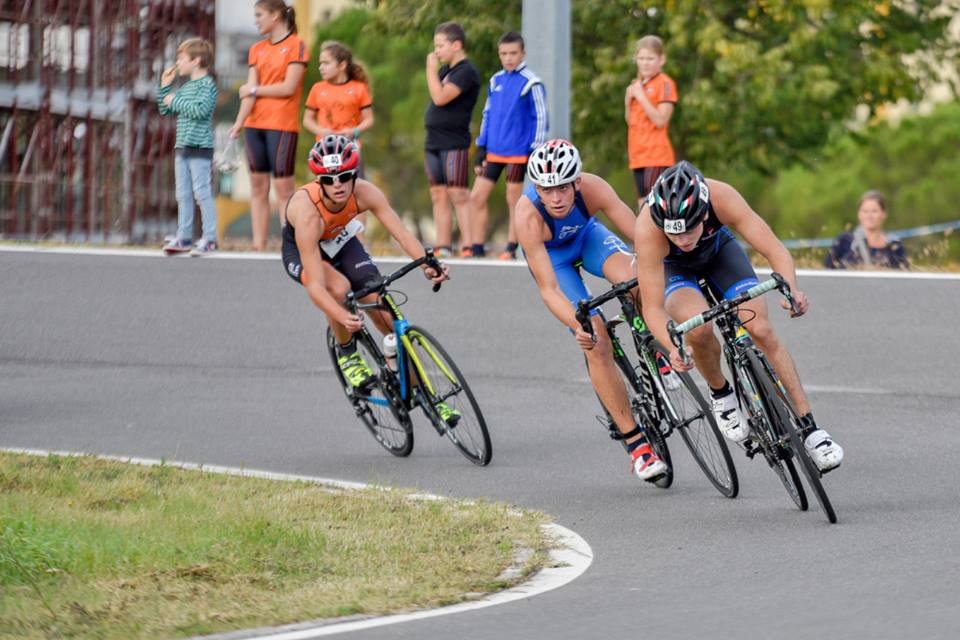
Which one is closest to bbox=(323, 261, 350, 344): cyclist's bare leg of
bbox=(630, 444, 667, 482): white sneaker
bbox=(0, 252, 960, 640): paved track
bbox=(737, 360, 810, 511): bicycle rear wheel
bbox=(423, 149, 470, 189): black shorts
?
bbox=(0, 252, 960, 640): paved track

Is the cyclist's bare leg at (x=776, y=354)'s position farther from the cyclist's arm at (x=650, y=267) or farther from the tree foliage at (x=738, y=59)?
the tree foliage at (x=738, y=59)

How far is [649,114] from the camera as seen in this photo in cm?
1548

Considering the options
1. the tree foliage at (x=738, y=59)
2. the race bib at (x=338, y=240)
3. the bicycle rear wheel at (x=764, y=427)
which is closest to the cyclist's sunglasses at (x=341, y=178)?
the race bib at (x=338, y=240)

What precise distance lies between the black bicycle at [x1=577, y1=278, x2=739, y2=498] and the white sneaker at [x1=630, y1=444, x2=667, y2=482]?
0.28 feet

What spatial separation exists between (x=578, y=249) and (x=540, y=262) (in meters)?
0.63

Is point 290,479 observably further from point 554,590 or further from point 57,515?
point 554,590

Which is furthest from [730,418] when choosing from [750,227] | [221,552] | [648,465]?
[221,552]

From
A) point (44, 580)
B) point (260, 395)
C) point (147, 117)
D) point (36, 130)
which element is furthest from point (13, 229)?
point (44, 580)

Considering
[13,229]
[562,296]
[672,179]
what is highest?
[672,179]

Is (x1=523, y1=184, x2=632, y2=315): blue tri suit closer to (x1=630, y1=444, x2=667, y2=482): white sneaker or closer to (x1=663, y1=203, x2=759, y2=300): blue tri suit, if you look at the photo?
(x1=663, y1=203, x2=759, y2=300): blue tri suit

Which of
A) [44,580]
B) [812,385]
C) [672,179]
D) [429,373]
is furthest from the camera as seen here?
[812,385]

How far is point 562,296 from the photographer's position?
963 cm

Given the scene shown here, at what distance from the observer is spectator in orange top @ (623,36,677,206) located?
1548 cm

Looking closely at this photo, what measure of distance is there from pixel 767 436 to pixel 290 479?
284 cm
